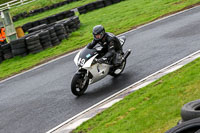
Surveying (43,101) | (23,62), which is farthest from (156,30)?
(43,101)

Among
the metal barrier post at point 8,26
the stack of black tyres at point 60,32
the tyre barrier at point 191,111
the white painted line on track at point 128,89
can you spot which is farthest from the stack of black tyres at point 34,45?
the tyre barrier at point 191,111

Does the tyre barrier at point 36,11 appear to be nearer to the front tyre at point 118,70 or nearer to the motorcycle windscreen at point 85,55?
the front tyre at point 118,70

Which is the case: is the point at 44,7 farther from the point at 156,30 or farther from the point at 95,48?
the point at 95,48

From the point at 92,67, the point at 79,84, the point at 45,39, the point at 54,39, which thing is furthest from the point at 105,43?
the point at 54,39

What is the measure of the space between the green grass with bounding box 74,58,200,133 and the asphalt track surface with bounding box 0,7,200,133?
1.35m

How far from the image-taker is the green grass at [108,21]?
17359 millimetres

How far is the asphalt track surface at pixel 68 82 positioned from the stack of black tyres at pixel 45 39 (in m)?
2.74

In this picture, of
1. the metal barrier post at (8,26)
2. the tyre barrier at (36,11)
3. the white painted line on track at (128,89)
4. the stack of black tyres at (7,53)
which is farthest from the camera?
the tyre barrier at (36,11)

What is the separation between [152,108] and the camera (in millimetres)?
7168

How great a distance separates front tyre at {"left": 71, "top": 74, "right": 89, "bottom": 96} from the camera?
10.3 m

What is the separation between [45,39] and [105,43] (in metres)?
8.17

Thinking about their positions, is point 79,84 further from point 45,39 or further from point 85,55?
point 45,39

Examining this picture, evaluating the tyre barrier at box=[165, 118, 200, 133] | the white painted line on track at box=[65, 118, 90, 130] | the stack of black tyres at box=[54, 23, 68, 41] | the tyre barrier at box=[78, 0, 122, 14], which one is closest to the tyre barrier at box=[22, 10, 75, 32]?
the tyre barrier at box=[78, 0, 122, 14]

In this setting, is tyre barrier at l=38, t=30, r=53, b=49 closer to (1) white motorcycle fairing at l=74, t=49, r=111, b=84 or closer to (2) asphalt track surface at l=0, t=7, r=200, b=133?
(2) asphalt track surface at l=0, t=7, r=200, b=133
